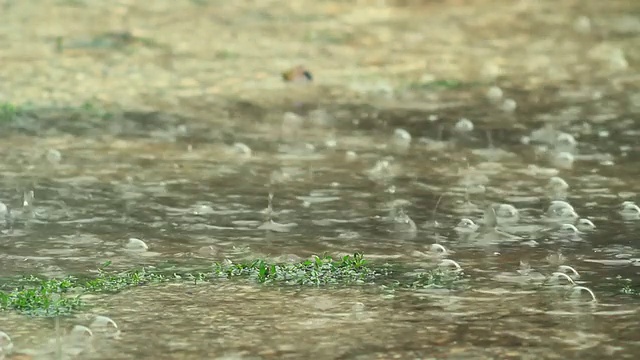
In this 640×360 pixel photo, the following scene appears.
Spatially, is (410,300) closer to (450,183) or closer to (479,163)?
(450,183)

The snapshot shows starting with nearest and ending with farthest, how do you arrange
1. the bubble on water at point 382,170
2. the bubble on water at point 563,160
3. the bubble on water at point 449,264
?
the bubble on water at point 449,264 < the bubble on water at point 382,170 < the bubble on water at point 563,160

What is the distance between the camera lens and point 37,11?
10.9 meters

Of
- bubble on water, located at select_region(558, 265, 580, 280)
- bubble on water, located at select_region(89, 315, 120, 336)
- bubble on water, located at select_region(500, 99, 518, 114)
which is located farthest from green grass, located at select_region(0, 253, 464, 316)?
bubble on water, located at select_region(500, 99, 518, 114)

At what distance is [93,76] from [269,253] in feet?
13.9

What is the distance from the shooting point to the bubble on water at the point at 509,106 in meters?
7.53

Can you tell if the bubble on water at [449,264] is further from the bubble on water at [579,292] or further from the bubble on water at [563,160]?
the bubble on water at [563,160]

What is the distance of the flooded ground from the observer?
12.2ft

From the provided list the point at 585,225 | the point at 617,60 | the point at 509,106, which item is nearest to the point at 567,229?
the point at 585,225

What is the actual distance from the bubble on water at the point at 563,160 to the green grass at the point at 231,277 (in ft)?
6.23

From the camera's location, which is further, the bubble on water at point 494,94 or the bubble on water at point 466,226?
the bubble on water at point 494,94

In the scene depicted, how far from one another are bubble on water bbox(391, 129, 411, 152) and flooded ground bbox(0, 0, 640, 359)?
3 cm

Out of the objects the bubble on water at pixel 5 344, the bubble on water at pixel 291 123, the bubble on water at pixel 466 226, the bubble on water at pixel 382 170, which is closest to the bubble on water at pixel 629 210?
the bubble on water at pixel 466 226

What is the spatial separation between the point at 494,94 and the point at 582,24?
9.64ft

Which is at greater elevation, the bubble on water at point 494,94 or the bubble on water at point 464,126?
the bubble on water at point 494,94
